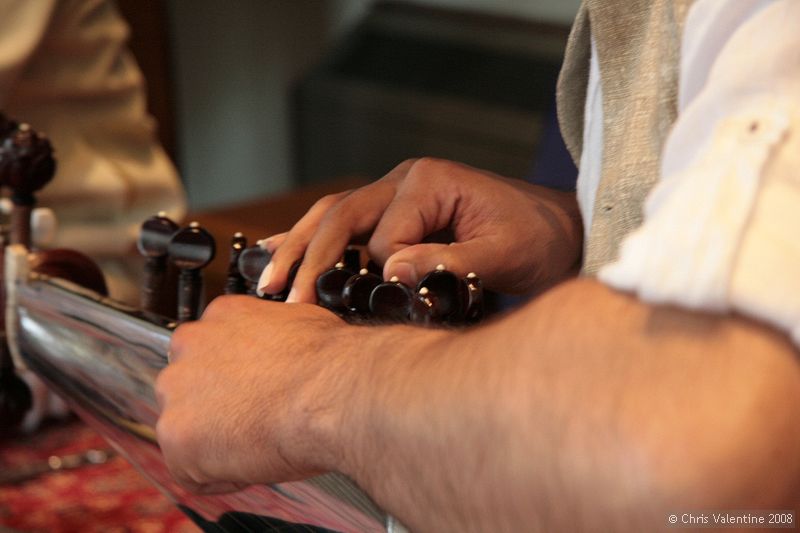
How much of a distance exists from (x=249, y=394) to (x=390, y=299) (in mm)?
87

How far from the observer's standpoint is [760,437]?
319 millimetres

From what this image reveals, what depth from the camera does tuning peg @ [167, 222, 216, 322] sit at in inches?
26.5

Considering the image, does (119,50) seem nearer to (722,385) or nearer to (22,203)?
(22,203)

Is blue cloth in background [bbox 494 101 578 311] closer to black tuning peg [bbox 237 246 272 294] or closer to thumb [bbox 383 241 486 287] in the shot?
thumb [bbox 383 241 486 287]

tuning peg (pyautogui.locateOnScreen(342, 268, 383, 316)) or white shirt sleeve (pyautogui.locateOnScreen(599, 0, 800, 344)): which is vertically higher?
white shirt sleeve (pyautogui.locateOnScreen(599, 0, 800, 344))

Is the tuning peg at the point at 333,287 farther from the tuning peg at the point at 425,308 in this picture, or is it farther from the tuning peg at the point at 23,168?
the tuning peg at the point at 23,168

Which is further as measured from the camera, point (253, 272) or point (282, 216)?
point (282, 216)

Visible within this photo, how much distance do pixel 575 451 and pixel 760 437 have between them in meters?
0.06

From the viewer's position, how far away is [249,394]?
1.61ft

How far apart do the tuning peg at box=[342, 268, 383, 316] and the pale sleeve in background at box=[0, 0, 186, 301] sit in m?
0.63

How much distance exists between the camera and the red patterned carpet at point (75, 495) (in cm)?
81

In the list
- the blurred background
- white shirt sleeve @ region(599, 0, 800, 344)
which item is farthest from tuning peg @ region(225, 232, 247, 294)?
the blurred background

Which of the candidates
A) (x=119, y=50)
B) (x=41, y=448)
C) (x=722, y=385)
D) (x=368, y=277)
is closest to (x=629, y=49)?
(x=368, y=277)

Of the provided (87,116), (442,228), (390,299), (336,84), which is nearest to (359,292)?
(390,299)
